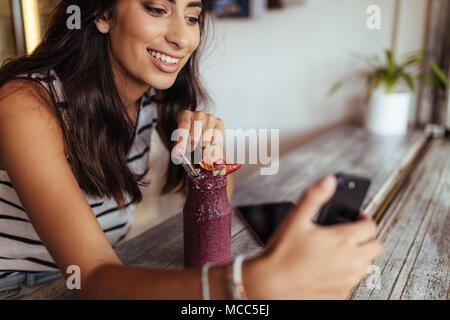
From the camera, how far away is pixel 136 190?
1077 millimetres

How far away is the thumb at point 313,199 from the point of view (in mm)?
491

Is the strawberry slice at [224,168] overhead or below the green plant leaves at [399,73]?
below

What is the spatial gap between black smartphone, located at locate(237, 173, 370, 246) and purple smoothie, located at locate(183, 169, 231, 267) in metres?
0.19

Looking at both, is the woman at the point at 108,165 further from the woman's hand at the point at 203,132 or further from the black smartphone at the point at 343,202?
the black smartphone at the point at 343,202

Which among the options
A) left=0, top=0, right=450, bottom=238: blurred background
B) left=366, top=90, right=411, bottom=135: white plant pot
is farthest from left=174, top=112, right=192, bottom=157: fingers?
left=366, top=90, right=411, bottom=135: white plant pot

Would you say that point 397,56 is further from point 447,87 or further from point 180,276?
point 180,276

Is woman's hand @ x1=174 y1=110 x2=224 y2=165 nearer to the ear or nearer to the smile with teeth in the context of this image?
the smile with teeth

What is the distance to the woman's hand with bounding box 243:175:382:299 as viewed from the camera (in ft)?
1.61

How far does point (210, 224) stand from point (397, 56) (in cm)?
179

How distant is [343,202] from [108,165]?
1.91 feet

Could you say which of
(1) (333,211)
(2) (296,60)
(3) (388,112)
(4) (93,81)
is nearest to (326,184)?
(1) (333,211)

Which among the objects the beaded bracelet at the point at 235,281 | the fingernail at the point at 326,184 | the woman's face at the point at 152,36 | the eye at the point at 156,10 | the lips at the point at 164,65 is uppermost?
the eye at the point at 156,10

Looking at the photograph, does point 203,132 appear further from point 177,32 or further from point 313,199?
point 313,199

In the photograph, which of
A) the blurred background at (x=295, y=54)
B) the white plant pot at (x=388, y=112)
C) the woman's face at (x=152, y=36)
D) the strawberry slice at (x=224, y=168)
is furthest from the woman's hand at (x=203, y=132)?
the white plant pot at (x=388, y=112)
